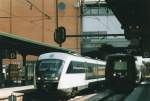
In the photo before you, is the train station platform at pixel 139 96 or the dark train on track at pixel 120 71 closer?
the train station platform at pixel 139 96

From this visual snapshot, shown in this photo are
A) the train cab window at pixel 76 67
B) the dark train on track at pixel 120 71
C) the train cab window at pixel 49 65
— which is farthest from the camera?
the dark train on track at pixel 120 71

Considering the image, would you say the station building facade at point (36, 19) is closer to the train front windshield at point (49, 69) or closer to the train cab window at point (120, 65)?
the train cab window at point (120, 65)

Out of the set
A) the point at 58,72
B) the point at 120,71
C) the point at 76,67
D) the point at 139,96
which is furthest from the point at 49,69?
the point at 120,71

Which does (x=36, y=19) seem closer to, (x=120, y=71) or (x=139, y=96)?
(x=120, y=71)

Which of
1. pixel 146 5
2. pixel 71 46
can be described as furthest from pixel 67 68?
pixel 71 46

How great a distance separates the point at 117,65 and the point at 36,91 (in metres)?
12.2

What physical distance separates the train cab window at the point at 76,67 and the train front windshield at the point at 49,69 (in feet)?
3.32

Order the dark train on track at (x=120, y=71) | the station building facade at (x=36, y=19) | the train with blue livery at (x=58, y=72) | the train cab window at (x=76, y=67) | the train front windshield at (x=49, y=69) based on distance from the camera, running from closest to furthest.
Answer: the train with blue livery at (x=58, y=72)
the train front windshield at (x=49, y=69)
the train cab window at (x=76, y=67)
the dark train on track at (x=120, y=71)
the station building facade at (x=36, y=19)

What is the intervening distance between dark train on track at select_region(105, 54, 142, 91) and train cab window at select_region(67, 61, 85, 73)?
19.3 ft

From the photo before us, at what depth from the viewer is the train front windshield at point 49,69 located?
2881cm

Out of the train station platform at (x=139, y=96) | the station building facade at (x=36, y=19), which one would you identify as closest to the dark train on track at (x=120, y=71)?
the train station platform at (x=139, y=96)

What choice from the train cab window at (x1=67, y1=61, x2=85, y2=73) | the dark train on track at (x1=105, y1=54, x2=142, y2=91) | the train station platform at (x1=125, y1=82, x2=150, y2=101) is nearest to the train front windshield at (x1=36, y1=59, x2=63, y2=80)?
the train cab window at (x1=67, y1=61, x2=85, y2=73)

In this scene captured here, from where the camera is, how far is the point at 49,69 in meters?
29.1

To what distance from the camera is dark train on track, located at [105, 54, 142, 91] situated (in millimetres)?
39625
